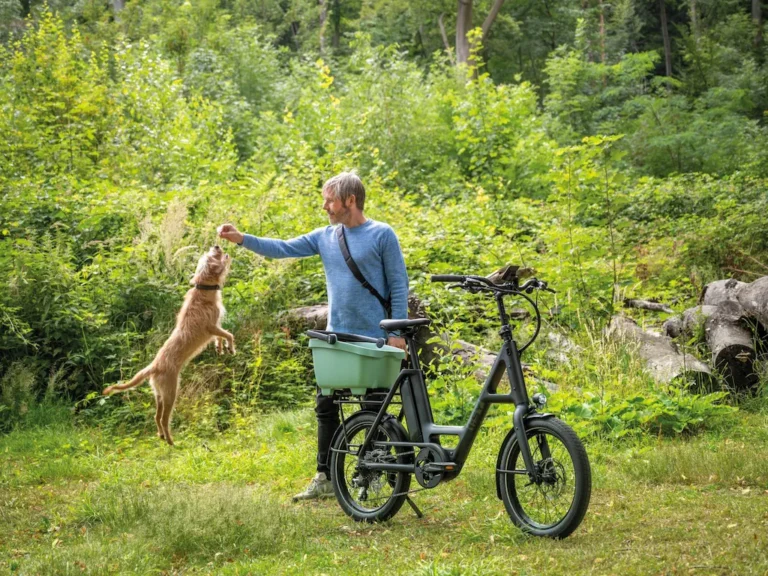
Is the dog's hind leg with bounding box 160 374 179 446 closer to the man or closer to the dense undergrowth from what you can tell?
the man

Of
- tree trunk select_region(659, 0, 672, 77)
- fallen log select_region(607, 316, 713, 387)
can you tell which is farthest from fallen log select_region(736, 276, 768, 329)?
tree trunk select_region(659, 0, 672, 77)

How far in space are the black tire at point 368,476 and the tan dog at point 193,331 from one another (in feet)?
2.96

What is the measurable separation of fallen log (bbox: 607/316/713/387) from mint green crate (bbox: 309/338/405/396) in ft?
11.9

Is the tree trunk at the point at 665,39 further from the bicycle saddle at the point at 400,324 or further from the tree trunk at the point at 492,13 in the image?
the bicycle saddle at the point at 400,324

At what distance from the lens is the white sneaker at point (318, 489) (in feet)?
19.2

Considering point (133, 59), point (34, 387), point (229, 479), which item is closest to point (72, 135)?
point (133, 59)

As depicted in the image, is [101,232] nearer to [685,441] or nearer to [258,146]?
[685,441]

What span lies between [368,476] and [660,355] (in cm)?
409

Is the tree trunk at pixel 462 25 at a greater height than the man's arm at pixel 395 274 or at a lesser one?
greater

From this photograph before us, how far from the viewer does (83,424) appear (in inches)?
332

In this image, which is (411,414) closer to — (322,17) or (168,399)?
(168,399)

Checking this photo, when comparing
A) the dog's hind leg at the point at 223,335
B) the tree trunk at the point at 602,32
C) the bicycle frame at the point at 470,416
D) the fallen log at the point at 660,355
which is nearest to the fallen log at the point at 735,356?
the fallen log at the point at 660,355

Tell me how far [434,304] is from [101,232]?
420cm

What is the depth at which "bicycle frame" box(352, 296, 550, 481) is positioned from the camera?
15.0ft
